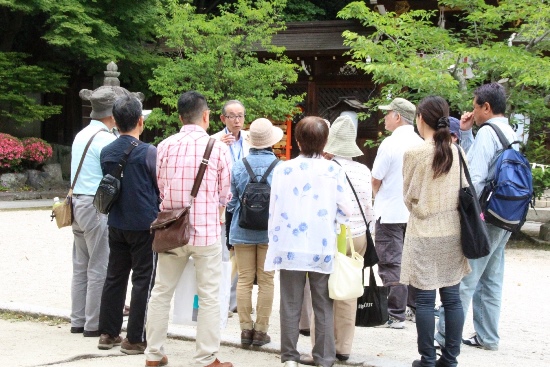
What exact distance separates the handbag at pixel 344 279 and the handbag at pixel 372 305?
0.55 m

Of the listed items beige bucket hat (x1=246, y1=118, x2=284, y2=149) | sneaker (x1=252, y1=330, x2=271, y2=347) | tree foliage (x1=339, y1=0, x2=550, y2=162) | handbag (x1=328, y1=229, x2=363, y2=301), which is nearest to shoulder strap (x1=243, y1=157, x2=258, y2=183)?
beige bucket hat (x1=246, y1=118, x2=284, y2=149)

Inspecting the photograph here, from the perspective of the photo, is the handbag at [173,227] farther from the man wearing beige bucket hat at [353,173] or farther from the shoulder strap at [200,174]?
the man wearing beige bucket hat at [353,173]

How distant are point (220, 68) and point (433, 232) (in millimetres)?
11946

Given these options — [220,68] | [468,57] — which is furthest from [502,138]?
[220,68]

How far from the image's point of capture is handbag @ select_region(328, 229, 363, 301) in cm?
480

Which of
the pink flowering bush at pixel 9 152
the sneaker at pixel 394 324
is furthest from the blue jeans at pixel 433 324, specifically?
the pink flowering bush at pixel 9 152

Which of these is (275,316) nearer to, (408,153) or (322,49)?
(408,153)

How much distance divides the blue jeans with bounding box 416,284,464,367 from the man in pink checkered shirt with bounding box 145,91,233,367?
4.11ft

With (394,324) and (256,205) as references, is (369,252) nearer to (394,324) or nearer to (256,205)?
(256,205)

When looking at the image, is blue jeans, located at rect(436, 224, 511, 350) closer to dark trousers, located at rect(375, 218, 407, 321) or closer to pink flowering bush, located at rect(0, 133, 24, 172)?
dark trousers, located at rect(375, 218, 407, 321)

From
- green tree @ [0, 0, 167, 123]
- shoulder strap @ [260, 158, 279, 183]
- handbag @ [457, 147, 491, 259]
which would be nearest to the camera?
handbag @ [457, 147, 491, 259]

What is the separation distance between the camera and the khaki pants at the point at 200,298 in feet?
15.9

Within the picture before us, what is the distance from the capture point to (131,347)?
5.31 metres

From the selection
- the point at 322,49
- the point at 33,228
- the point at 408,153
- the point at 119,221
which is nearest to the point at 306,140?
the point at 408,153
